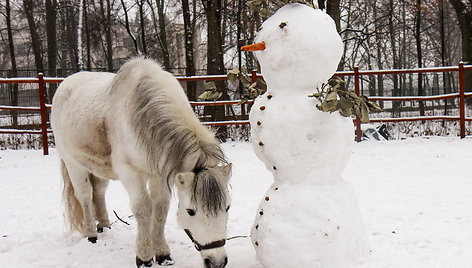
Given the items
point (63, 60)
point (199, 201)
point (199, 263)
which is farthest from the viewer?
point (63, 60)

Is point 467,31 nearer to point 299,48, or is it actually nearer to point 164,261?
point 299,48

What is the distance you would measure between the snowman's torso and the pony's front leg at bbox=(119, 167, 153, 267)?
3.08ft

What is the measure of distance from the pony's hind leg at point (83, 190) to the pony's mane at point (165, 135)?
3.95 ft

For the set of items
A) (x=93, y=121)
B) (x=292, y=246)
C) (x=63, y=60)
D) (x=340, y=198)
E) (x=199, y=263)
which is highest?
(x=63, y=60)

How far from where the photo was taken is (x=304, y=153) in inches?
111

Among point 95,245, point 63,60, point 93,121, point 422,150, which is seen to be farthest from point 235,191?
point 63,60

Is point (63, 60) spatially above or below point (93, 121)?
above

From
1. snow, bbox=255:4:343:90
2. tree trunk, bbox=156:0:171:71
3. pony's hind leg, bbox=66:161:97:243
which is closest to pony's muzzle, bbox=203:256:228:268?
snow, bbox=255:4:343:90

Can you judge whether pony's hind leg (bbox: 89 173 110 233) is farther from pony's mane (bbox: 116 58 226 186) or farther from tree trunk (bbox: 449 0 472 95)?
tree trunk (bbox: 449 0 472 95)

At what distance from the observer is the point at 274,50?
288 centimetres

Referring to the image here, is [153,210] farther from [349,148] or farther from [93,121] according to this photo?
[349,148]

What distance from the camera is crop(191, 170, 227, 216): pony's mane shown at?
8.14ft

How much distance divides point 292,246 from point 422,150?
5.53m

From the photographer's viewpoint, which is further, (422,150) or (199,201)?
(422,150)
